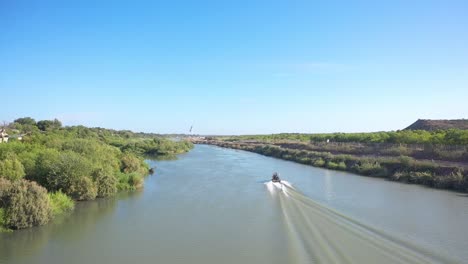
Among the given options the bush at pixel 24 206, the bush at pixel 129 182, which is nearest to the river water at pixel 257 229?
the bush at pixel 24 206

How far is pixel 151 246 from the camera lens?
52.4 ft

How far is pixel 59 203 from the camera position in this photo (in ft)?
69.6

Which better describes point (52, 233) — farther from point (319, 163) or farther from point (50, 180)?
point (319, 163)

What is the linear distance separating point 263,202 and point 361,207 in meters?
6.25

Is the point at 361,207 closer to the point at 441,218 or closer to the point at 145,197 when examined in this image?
the point at 441,218

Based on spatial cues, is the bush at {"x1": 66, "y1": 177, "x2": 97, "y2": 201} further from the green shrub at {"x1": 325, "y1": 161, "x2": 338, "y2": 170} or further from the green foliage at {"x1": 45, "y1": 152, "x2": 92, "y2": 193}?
the green shrub at {"x1": 325, "y1": 161, "x2": 338, "y2": 170}

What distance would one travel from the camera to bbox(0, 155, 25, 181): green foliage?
2141cm

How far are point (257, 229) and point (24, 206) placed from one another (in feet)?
35.6

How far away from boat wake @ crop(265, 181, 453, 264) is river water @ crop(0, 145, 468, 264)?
0.12ft

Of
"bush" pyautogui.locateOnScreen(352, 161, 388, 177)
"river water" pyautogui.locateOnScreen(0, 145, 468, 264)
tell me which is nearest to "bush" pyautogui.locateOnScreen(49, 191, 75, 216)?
"river water" pyautogui.locateOnScreen(0, 145, 468, 264)

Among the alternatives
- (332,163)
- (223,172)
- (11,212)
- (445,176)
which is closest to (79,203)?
(11,212)

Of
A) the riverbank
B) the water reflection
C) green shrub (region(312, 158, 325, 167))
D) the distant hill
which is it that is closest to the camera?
the water reflection

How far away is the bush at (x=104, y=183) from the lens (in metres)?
25.9

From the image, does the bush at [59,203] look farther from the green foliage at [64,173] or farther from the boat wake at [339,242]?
the boat wake at [339,242]
